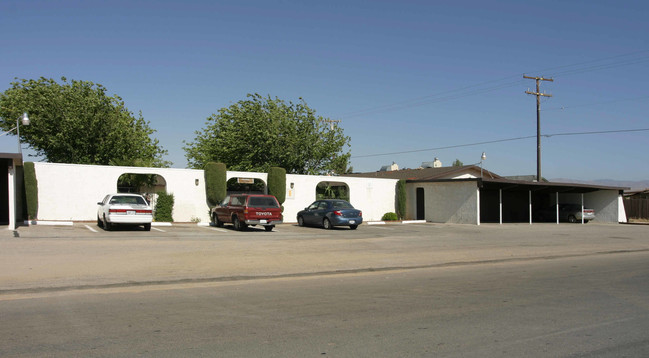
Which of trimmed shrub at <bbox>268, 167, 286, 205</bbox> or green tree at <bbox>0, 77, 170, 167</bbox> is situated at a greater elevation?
green tree at <bbox>0, 77, 170, 167</bbox>

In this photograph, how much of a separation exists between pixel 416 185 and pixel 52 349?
31.4m

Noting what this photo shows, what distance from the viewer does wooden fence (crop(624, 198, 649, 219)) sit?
41.4 meters

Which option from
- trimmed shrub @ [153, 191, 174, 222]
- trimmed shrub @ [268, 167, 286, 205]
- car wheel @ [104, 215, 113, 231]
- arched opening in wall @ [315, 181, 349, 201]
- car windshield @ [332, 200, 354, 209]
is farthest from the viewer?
arched opening in wall @ [315, 181, 349, 201]

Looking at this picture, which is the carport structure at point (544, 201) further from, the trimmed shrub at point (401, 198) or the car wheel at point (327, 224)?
the car wheel at point (327, 224)

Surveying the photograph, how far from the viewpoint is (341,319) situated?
23.5 feet

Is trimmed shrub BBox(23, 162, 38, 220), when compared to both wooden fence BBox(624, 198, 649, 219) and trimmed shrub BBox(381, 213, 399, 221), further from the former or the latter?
wooden fence BBox(624, 198, 649, 219)

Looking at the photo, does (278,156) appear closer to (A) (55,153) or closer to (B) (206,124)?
(B) (206,124)

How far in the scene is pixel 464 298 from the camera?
8859 mm

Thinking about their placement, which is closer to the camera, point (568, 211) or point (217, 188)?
point (217, 188)

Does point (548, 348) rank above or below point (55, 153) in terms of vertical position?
below

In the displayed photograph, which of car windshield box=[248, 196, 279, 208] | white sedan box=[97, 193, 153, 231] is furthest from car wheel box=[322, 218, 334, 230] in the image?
white sedan box=[97, 193, 153, 231]

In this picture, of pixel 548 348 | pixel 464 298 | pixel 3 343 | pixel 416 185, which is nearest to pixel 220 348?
pixel 3 343

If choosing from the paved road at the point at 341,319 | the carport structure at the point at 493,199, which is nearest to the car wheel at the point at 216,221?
the paved road at the point at 341,319

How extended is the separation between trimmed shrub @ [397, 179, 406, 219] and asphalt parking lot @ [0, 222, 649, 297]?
11.5m
